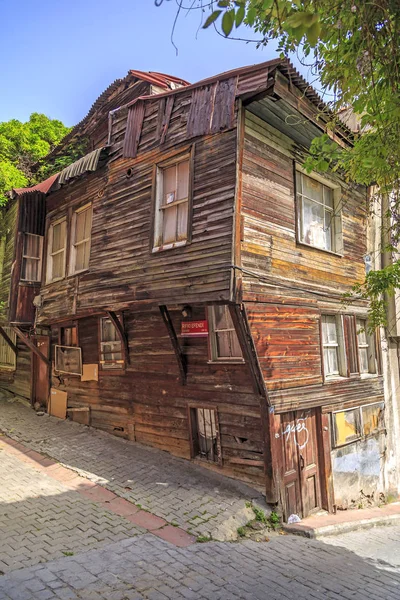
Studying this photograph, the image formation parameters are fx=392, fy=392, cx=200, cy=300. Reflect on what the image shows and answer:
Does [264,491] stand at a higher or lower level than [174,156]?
lower

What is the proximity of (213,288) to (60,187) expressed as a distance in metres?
6.96

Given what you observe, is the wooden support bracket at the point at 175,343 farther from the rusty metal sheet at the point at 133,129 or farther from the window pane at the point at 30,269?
the window pane at the point at 30,269

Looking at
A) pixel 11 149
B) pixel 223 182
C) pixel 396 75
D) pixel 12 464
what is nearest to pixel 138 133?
pixel 223 182

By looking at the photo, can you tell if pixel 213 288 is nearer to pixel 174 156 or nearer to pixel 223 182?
pixel 223 182

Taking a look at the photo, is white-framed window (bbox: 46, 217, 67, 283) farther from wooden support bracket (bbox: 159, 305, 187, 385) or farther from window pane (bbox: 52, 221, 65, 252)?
wooden support bracket (bbox: 159, 305, 187, 385)

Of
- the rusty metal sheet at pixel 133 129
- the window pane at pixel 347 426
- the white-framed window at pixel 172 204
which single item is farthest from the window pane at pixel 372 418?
the rusty metal sheet at pixel 133 129

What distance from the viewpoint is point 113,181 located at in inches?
372

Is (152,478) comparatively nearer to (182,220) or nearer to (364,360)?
(182,220)

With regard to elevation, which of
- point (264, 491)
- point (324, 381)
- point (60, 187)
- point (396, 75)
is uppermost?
point (60, 187)

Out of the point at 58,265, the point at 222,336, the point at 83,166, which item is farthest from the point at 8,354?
the point at 222,336

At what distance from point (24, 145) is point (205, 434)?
15874 millimetres

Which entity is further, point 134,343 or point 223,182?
point 134,343

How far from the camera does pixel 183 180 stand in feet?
26.0

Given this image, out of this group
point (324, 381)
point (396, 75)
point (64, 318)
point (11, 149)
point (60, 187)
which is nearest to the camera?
point (396, 75)
